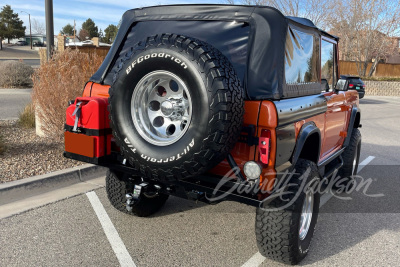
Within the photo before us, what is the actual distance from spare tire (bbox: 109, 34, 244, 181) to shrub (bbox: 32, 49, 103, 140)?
3.86m

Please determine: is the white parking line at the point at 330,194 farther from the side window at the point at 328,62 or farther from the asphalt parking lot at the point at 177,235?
the side window at the point at 328,62

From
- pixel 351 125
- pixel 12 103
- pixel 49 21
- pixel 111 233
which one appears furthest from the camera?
pixel 12 103

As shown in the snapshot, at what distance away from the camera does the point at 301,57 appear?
361cm

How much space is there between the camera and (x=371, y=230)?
4.11 meters

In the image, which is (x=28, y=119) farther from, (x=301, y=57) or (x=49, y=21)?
(x=301, y=57)

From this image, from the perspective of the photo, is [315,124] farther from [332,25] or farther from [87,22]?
[87,22]

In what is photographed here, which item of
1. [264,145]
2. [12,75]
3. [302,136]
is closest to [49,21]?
[302,136]

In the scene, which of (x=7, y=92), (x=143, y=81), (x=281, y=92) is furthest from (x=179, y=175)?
(x=7, y=92)

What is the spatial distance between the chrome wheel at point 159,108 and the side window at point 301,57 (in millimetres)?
978

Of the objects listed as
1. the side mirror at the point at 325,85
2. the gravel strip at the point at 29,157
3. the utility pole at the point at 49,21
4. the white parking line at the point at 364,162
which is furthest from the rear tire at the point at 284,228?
the utility pole at the point at 49,21

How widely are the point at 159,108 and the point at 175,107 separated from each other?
178 mm

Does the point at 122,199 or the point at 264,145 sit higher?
the point at 264,145

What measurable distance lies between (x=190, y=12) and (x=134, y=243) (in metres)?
2.21

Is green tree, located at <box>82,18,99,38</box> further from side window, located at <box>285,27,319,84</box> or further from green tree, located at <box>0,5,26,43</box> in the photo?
side window, located at <box>285,27,319,84</box>
